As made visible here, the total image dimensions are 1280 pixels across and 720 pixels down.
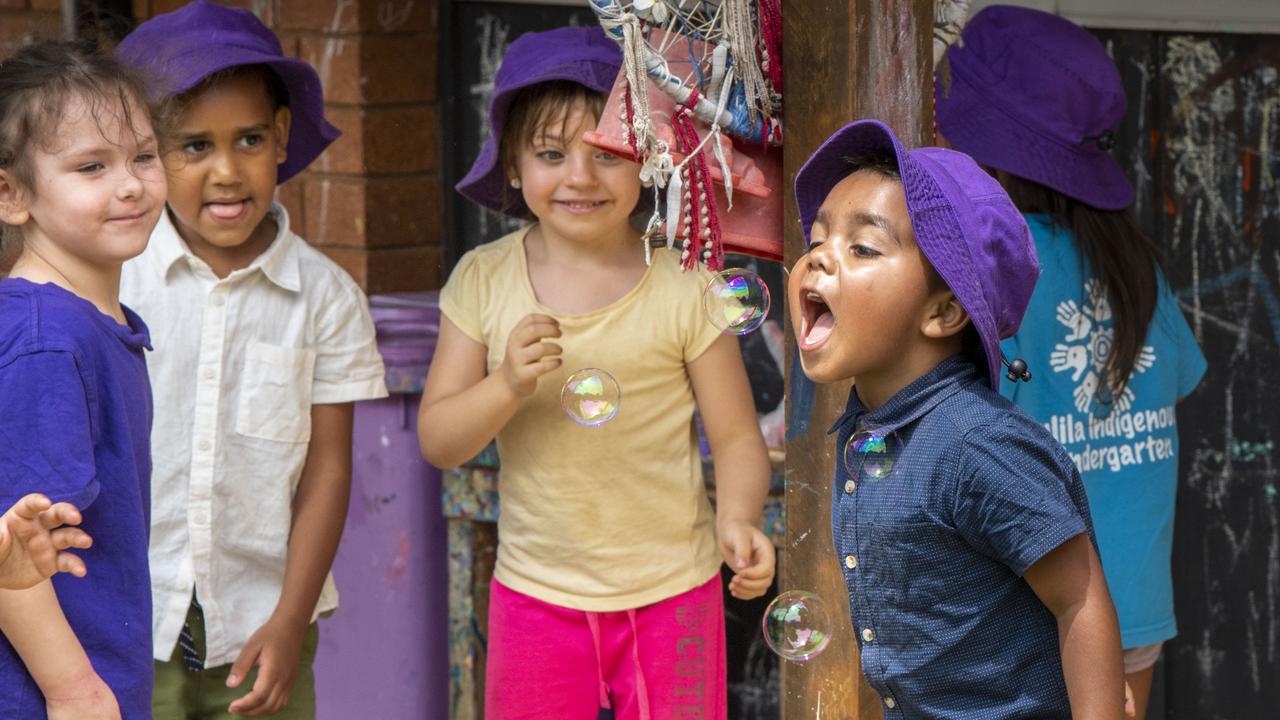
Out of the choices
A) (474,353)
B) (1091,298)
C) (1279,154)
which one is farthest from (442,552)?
(1279,154)

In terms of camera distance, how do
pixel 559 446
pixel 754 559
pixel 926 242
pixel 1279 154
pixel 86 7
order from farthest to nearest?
pixel 86 7
pixel 1279 154
pixel 559 446
pixel 754 559
pixel 926 242

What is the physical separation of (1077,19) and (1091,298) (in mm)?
845

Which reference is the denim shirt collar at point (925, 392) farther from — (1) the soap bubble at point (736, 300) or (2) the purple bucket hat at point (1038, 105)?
(2) the purple bucket hat at point (1038, 105)

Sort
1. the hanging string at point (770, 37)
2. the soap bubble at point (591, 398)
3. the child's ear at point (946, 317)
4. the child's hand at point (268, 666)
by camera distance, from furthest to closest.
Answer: the child's hand at point (268, 666) → the soap bubble at point (591, 398) → the hanging string at point (770, 37) → the child's ear at point (946, 317)

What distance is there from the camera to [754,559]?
2809 millimetres

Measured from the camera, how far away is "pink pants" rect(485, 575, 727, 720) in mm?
2938

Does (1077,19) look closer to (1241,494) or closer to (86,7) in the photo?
(1241,494)

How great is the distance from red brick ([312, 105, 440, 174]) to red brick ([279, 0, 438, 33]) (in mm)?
189

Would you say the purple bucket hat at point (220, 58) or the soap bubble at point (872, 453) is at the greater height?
the purple bucket hat at point (220, 58)

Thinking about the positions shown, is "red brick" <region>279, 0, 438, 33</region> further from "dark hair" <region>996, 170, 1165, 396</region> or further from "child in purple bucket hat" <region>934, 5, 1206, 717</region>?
"dark hair" <region>996, 170, 1165, 396</region>

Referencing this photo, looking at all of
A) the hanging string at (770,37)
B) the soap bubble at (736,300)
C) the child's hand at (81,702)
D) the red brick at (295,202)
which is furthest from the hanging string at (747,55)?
the red brick at (295,202)

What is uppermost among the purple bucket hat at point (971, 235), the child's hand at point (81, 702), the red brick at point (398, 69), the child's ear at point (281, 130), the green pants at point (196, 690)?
the red brick at point (398, 69)

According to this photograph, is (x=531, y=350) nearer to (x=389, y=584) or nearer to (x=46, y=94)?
(x=46, y=94)

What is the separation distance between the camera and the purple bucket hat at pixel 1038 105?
296cm
